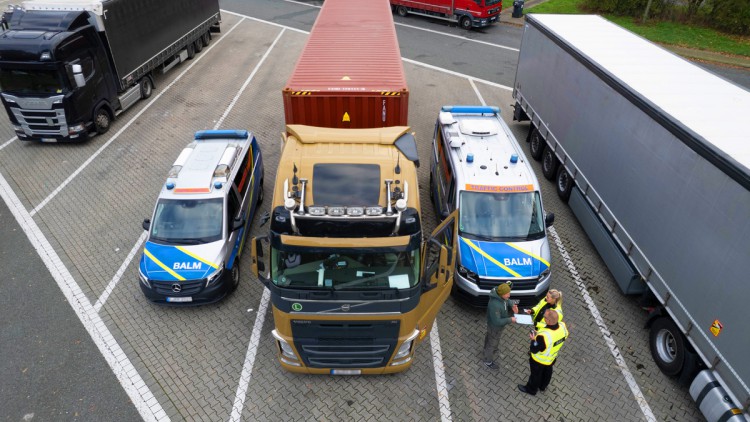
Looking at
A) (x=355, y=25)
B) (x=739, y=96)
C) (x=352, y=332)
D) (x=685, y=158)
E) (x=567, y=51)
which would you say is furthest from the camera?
(x=355, y=25)

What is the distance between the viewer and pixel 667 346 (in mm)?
8008

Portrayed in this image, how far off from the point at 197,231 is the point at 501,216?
588 centimetres

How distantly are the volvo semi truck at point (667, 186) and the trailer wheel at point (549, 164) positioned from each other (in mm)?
79

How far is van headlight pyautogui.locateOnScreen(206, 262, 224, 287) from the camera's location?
28.6ft

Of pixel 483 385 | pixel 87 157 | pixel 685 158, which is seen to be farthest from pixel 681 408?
pixel 87 157

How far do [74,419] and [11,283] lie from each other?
4.11 metres

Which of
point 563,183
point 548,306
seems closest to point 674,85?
point 563,183

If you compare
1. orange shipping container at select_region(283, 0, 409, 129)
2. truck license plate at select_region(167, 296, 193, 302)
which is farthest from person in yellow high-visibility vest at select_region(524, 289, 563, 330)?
truck license plate at select_region(167, 296, 193, 302)

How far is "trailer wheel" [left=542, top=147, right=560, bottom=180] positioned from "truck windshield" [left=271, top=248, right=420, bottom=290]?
7866 mm

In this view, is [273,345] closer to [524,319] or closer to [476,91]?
[524,319]

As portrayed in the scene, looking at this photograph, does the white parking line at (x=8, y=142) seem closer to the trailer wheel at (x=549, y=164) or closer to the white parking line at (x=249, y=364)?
the white parking line at (x=249, y=364)

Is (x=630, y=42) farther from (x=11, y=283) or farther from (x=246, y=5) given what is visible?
(x=246, y=5)

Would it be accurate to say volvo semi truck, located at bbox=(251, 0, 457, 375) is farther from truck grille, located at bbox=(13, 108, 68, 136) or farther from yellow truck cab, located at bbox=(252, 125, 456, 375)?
truck grille, located at bbox=(13, 108, 68, 136)

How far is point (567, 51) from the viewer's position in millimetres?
11805
